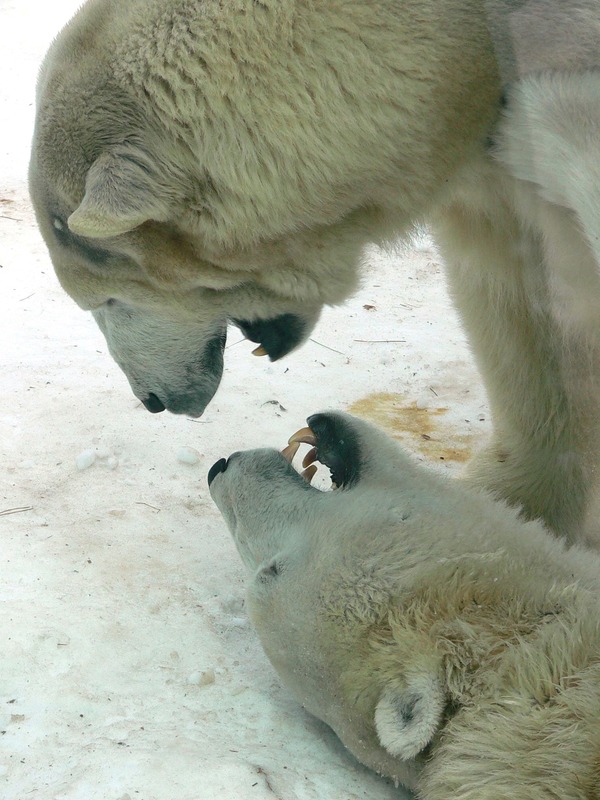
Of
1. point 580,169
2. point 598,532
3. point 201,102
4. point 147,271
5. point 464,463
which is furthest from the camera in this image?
point 464,463

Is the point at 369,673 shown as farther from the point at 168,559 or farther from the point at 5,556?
the point at 5,556

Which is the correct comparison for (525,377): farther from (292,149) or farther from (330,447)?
(292,149)

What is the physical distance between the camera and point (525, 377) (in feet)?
11.8

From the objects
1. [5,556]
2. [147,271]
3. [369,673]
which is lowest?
[5,556]

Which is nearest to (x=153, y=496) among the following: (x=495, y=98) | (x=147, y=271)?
(x=147, y=271)

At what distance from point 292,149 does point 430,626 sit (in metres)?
1.06

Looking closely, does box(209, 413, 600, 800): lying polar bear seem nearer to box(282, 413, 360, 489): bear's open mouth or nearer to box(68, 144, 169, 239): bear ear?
box(282, 413, 360, 489): bear's open mouth

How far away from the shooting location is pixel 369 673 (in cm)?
231

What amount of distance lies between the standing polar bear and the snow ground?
0.36m

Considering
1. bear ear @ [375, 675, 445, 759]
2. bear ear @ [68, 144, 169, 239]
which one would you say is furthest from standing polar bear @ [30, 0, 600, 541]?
bear ear @ [375, 675, 445, 759]

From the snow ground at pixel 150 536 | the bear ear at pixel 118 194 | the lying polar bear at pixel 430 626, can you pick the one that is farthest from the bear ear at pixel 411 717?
the bear ear at pixel 118 194

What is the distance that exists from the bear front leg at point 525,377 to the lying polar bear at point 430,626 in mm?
748

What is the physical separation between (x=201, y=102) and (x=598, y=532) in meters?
1.82

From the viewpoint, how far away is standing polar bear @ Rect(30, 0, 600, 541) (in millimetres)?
2381
